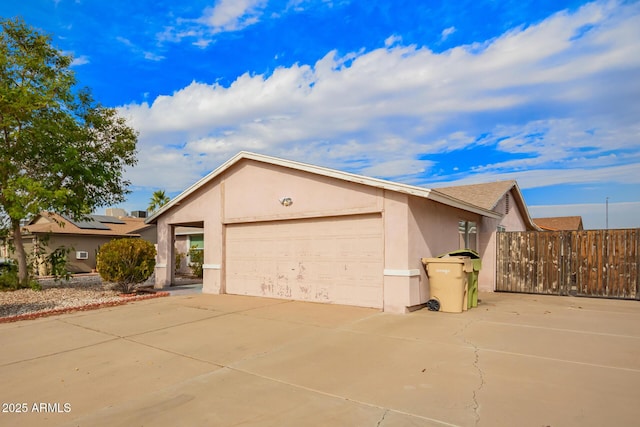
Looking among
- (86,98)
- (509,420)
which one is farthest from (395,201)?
(86,98)

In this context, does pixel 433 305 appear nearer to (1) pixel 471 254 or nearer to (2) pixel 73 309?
(1) pixel 471 254

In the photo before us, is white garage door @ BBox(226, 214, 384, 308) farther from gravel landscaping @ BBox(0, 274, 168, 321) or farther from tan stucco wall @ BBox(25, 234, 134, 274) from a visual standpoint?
tan stucco wall @ BBox(25, 234, 134, 274)

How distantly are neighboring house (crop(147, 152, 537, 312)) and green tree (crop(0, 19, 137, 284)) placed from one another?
3.02 m

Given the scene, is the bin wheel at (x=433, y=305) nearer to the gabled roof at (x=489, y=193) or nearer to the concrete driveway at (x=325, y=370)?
the concrete driveway at (x=325, y=370)

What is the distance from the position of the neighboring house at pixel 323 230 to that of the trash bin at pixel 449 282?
1.12ft

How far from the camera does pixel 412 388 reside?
467 centimetres

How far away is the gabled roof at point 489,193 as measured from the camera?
14596mm

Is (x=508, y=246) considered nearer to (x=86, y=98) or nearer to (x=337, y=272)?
(x=337, y=272)

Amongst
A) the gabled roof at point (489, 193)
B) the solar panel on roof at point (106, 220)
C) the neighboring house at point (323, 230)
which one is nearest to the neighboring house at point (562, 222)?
the gabled roof at point (489, 193)

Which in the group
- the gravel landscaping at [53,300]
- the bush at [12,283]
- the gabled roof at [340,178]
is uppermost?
the gabled roof at [340,178]

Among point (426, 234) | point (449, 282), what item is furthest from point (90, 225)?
point (449, 282)

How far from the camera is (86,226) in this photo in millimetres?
26469

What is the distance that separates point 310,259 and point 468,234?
5.79 meters

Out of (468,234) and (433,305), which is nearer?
(433,305)
